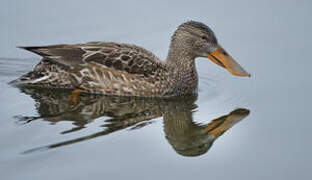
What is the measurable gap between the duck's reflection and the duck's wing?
1.70 feet

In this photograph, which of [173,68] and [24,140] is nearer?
[24,140]

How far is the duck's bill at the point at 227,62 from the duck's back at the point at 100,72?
92cm

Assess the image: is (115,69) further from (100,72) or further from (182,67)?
(182,67)

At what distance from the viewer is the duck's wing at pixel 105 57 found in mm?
9609

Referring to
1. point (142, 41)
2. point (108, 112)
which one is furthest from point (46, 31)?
point (108, 112)

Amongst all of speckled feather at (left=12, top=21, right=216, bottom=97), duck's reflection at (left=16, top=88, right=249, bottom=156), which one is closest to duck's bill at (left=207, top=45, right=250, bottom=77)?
speckled feather at (left=12, top=21, right=216, bottom=97)

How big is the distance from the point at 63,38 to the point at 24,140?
4502mm

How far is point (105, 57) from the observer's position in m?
9.70

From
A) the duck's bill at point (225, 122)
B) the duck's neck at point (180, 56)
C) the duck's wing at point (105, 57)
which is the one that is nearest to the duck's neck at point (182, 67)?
the duck's neck at point (180, 56)

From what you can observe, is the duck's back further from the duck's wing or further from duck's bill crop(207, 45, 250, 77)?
duck's bill crop(207, 45, 250, 77)

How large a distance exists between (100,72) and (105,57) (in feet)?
0.88

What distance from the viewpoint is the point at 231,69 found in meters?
9.80

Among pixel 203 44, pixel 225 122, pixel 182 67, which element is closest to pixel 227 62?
pixel 203 44

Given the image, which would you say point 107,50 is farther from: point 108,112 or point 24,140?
point 24,140
